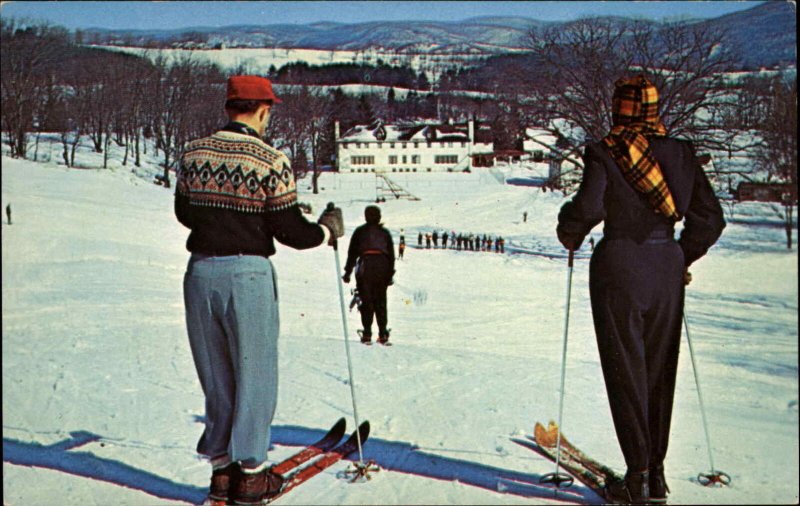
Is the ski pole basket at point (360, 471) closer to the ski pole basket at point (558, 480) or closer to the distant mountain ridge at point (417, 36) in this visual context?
the ski pole basket at point (558, 480)

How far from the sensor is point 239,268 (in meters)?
3.31

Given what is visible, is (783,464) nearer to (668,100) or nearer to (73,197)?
(668,100)

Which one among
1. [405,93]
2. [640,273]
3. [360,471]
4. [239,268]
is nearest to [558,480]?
[360,471]

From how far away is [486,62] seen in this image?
4469 mm

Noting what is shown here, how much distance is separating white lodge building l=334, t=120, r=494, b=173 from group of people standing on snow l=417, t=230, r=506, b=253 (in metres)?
0.37

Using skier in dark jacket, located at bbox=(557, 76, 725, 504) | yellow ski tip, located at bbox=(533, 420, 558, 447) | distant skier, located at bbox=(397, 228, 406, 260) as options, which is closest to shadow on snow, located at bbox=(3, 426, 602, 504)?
yellow ski tip, located at bbox=(533, 420, 558, 447)

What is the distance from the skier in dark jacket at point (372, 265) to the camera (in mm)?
4352

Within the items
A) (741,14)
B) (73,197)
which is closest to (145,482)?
(73,197)

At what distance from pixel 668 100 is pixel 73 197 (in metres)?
3.59

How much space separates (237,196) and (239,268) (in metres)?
0.30

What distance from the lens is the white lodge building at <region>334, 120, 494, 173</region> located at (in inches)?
172

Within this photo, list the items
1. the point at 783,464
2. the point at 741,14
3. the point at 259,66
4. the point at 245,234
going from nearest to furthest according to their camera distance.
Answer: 1. the point at 245,234
2. the point at 783,464
3. the point at 741,14
4. the point at 259,66

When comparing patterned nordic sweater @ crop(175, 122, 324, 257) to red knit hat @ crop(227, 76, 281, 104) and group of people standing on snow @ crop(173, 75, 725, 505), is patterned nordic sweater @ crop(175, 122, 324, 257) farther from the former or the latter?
red knit hat @ crop(227, 76, 281, 104)

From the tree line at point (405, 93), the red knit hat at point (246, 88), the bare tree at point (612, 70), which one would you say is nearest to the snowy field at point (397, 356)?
the tree line at point (405, 93)
